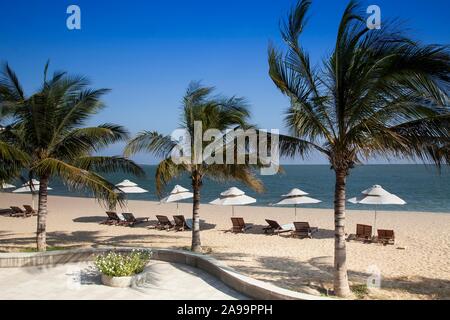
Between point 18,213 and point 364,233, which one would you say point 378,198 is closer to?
point 364,233

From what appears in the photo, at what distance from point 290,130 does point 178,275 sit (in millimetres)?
3854

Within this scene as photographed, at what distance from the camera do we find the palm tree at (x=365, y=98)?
20.9 feet

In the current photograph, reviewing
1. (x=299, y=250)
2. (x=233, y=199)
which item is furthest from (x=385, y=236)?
(x=233, y=199)

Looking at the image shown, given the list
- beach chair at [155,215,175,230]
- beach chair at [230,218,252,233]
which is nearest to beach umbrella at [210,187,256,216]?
beach chair at [230,218,252,233]

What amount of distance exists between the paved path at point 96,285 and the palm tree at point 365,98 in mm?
2693

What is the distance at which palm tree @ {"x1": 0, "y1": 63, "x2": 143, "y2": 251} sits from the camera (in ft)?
32.7

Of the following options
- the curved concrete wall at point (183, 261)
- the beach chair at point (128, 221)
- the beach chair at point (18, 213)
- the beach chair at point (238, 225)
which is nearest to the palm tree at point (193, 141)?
the curved concrete wall at point (183, 261)

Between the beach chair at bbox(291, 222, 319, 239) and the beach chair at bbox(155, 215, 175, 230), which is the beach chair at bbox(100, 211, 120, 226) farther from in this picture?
the beach chair at bbox(291, 222, 319, 239)

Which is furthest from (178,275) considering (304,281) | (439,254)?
(439,254)

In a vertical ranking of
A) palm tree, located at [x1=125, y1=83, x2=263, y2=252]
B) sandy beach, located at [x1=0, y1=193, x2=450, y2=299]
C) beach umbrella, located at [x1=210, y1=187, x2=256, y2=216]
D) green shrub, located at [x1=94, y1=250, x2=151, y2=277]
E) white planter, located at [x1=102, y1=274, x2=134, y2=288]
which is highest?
palm tree, located at [x1=125, y1=83, x2=263, y2=252]

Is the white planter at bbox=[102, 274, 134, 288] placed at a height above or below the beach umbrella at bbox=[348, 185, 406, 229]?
below

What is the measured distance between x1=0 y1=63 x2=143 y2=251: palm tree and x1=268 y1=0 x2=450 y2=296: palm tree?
213 inches

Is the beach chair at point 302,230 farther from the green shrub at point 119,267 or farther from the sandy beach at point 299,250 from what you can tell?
the green shrub at point 119,267
